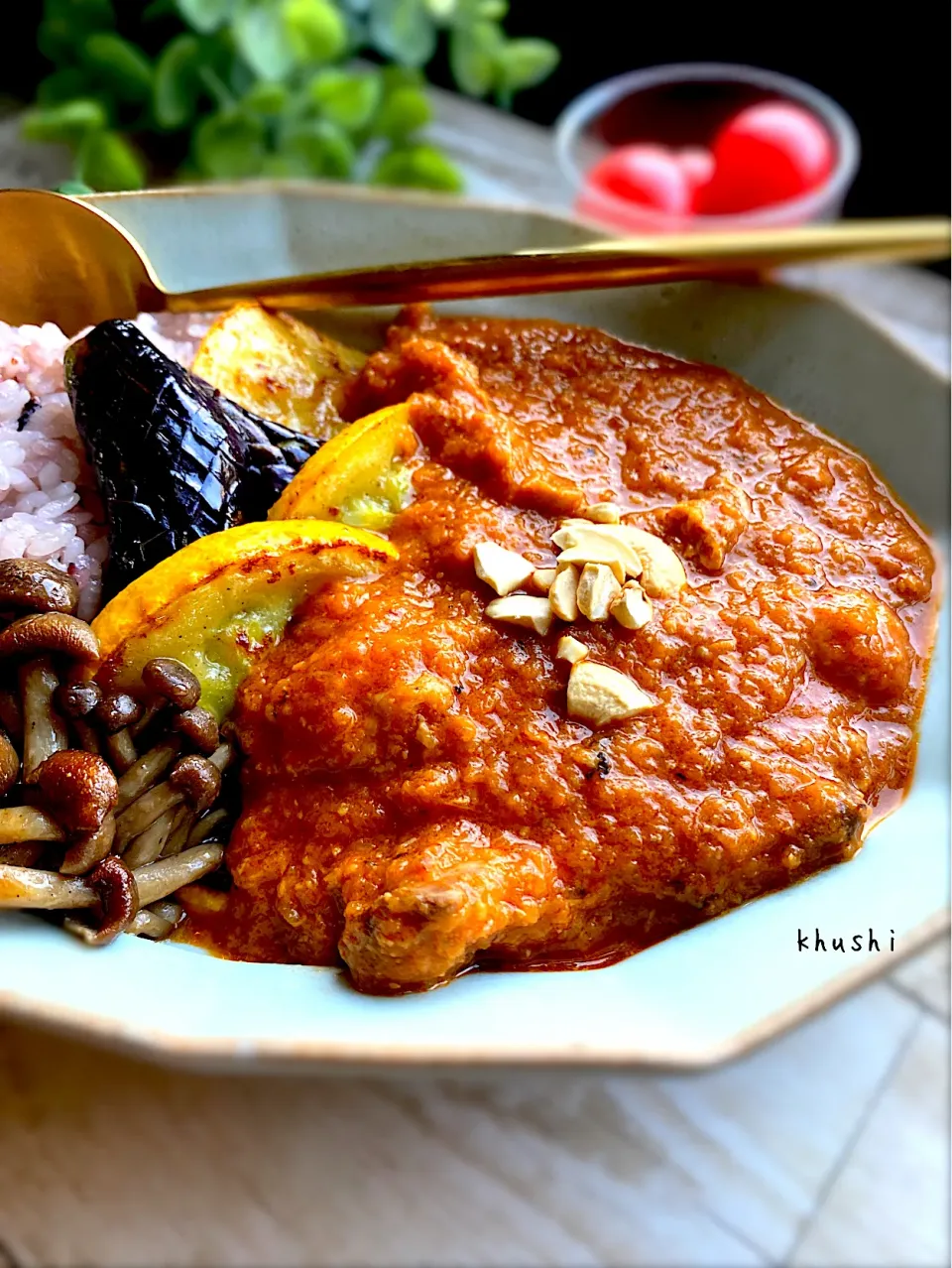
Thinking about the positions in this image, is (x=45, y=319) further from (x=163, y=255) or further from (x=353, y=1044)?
(x=353, y=1044)

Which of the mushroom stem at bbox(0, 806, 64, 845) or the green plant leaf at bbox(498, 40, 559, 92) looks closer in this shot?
the mushroom stem at bbox(0, 806, 64, 845)

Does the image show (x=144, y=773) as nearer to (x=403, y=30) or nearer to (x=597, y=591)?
(x=597, y=591)

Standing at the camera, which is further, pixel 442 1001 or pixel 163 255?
pixel 163 255

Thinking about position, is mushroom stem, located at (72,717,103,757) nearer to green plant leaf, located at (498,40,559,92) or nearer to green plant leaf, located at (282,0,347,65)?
green plant leaf, located at (282,0,347,65)

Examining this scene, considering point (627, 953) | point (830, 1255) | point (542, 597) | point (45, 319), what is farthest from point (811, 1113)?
point (45, 319)

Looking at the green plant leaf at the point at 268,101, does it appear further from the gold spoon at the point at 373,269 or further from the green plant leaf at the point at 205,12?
the gold spoon at the point at 373,269

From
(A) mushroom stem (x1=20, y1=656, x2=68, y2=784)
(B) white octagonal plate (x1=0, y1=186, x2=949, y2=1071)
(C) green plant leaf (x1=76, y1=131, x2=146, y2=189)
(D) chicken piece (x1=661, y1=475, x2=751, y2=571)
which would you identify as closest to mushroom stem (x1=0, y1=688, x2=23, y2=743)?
(A) mushroom stem (x1=20, y1=656, x2=68, y2=784)
